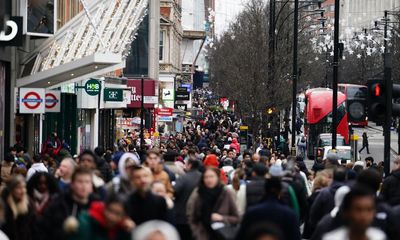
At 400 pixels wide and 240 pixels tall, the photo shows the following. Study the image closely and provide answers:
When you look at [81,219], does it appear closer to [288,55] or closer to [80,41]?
[80,41]

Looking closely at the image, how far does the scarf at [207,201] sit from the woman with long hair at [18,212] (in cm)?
208

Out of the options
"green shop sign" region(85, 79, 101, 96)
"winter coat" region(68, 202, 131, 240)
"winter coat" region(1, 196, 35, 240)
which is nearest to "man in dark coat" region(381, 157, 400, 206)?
"winter coat" region(1, 196, 35, 240)

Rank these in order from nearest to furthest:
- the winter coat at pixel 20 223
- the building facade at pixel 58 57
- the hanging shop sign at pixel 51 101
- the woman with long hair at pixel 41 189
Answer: the winter coat at pixel 20 223
the woman with long hair at pixel 41 189
the building facade at pixel 58 57
the hanging shop sign at pixel 51 101

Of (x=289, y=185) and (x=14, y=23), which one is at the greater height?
(x=14, y=23)

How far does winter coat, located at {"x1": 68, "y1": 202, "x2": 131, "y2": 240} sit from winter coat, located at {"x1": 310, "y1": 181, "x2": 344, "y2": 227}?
6.48m

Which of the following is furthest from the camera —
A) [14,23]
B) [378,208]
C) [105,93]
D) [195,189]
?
[105,93]

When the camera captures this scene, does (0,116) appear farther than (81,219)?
Yes

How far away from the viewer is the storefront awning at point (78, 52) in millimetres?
35688

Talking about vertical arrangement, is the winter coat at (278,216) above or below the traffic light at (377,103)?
below

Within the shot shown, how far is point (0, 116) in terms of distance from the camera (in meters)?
35.1

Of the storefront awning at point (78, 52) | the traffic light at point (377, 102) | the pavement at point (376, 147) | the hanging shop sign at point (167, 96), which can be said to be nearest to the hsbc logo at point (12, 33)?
the storefront awning at point (78, 52)

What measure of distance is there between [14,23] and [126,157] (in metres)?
15.5

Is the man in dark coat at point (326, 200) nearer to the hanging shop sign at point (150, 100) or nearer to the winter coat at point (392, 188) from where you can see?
the winter coat at point (392, 188)

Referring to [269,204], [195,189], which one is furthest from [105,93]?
[269,204]
